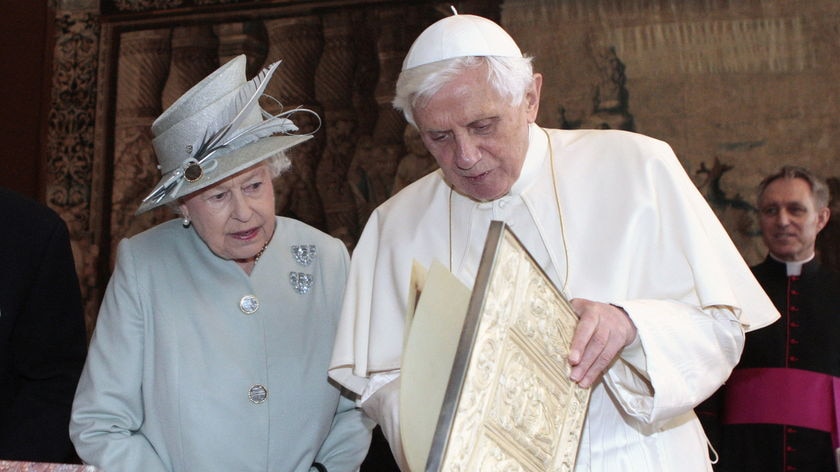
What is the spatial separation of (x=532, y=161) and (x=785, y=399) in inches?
110

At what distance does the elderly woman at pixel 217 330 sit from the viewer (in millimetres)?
2490

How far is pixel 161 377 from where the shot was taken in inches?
99.1

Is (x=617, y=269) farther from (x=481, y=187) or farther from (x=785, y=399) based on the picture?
(x=785, y=399)

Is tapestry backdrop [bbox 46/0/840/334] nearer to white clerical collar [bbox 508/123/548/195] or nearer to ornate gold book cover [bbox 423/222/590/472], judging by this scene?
white clerical collar [bbox 508/123/548/195]

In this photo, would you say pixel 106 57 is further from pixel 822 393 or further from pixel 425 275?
pixel 425 275

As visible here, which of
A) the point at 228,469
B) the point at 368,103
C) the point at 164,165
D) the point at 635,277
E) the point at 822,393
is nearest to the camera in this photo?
the point at 635,277

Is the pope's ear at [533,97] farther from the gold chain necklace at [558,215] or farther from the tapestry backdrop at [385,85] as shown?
the tapestry backdrop at [385,85]

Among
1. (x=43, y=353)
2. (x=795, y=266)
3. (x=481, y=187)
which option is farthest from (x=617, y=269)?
(x=795, y=266)

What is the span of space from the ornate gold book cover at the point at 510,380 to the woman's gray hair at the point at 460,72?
25.2 inches

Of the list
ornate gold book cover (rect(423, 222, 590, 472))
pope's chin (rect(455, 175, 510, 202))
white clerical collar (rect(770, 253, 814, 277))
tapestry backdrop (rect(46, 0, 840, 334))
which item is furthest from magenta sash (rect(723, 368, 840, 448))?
ornate gold book cover (rect(423, 222, 590, 472))

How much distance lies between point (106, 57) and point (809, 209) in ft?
15.6

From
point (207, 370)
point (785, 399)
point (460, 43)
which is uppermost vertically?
point (460, 43)

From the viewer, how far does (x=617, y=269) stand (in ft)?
7.34

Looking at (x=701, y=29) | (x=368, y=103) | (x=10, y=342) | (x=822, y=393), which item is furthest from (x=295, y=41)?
(x=10, y=342)
